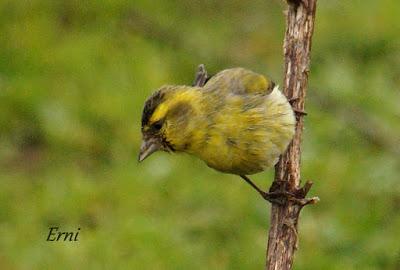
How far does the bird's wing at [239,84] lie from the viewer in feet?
18.8

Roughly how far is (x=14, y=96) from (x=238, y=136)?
3.39 meters

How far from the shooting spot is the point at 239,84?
580 centimetres

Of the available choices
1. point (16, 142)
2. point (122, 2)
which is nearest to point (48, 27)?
point (122, 2)

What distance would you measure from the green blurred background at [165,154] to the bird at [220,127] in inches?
71.3

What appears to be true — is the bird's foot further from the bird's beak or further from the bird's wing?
the bird's wing

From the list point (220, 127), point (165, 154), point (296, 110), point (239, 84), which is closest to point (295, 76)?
point (296, 110)

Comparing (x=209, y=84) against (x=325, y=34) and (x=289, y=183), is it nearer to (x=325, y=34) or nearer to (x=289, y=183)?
(x=289, y=183)

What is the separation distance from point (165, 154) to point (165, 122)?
2.82 metres

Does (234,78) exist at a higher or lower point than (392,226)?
higher

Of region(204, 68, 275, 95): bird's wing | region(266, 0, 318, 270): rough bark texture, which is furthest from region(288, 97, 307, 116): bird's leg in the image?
region(204, 68, 275, 95): bird's wing

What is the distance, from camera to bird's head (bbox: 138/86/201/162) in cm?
529

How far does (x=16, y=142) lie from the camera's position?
27.2 feet

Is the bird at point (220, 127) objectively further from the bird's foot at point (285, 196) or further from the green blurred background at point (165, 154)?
the green blurred background at point (165, 154)

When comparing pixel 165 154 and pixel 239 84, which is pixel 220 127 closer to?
pixel 239 84
